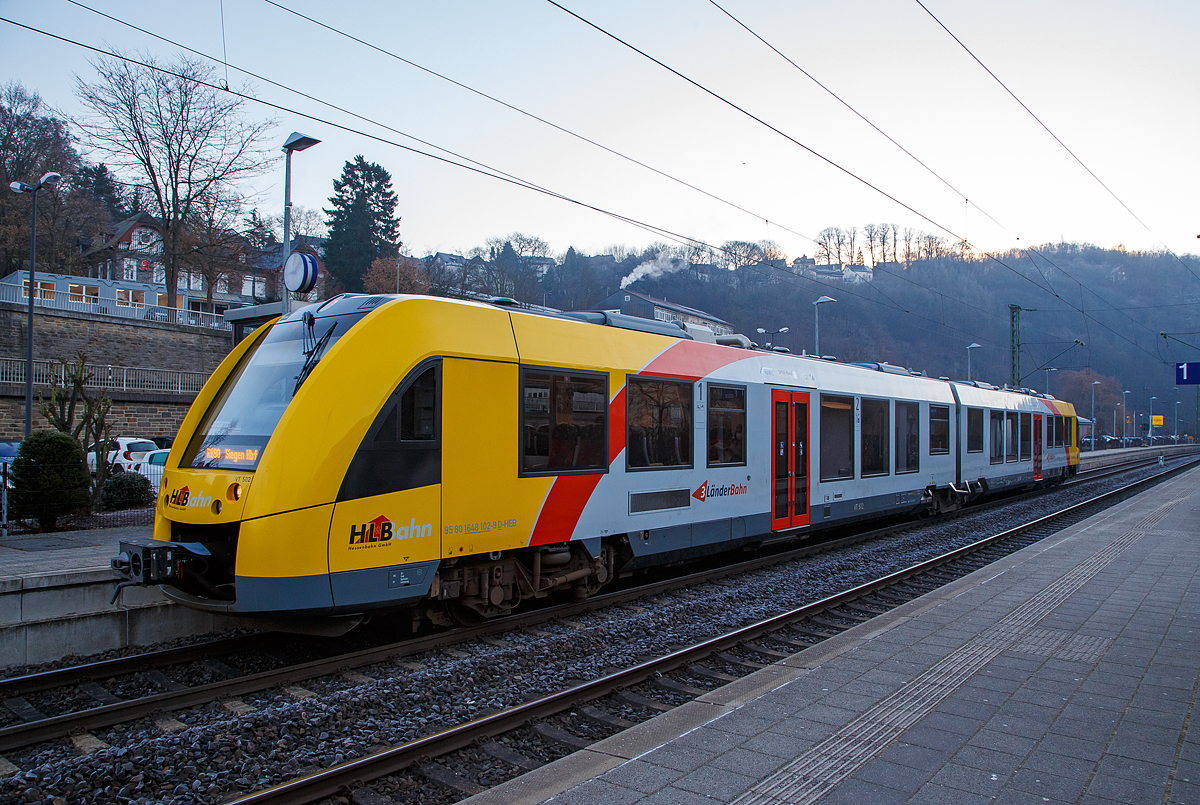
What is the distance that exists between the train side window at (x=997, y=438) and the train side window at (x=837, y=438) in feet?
25.9

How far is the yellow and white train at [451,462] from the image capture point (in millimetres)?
5613

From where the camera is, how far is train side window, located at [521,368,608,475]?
7059 mm

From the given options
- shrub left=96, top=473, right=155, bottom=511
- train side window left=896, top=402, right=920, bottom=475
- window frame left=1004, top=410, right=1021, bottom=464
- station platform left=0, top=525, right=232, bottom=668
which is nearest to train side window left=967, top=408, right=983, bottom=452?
window frame left=1004, top=410, right=1021, bottom=464

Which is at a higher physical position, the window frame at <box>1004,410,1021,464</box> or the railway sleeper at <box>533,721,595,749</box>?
the window frame at <box>1004,410,1021,464</box>

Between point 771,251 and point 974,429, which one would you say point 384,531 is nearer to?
point 974,429

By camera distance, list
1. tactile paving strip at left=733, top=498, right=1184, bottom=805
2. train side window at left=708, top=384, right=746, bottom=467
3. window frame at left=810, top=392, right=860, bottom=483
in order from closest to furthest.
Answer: tactile paving strip at left=733, top=498, right=1184, bottom=805, train side window at left=708, top=384, right=746, bottom=467, window frame at left=810, top=392, right=860, bottom=483

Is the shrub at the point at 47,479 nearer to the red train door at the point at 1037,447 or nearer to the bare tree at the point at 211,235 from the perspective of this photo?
the red train door at the point at 1037,447

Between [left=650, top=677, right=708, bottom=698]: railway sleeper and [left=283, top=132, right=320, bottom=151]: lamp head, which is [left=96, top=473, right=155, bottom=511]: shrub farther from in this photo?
[left=650, top=677, right=708, bottom=698]: railway sleeper

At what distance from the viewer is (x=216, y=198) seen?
35969mm

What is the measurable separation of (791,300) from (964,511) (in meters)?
41.2

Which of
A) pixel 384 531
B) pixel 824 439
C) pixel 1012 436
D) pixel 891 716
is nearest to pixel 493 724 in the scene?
pixel 384 531

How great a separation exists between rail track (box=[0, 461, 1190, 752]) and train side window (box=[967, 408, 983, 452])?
36.0ft

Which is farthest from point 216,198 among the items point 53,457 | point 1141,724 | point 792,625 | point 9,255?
point 1141,724

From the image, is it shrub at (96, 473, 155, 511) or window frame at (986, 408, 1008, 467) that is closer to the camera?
shrub at (96, 473, 155, 511)
